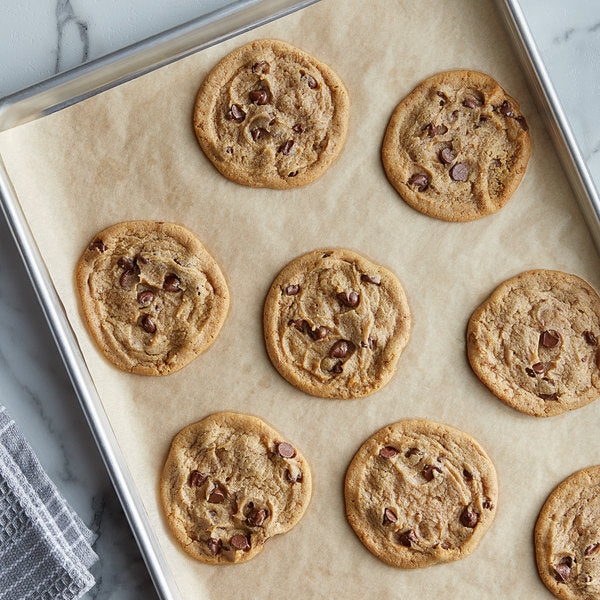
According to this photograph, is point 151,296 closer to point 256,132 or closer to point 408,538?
point 256,132

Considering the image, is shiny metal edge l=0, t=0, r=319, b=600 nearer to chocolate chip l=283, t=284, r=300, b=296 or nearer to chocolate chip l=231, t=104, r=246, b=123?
chocolate chip l=231, t=104, r=246, b=123

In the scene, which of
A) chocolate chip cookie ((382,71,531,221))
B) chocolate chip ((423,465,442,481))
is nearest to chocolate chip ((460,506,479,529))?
chocolate chip ((423,465,442,481))

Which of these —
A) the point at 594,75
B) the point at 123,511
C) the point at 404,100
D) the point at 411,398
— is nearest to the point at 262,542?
the point at 123,511

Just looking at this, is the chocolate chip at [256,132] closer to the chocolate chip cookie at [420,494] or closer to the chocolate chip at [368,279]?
the chocolate chip at [368,279]

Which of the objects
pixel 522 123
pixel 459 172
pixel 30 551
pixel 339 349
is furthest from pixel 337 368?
pixel 30 551

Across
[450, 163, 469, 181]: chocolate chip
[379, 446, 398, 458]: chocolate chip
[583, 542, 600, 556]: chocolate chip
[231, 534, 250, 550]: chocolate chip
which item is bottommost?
[583, 542, 600, 556]: chocolate chip

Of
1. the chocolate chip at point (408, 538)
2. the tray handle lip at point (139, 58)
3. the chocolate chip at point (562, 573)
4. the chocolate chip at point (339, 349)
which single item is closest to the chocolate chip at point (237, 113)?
the tray handle lip at point (139, 58)

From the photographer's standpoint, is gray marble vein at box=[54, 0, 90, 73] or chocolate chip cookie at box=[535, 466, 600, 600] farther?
gray marble vein at box=[54, 0, 90, 73]

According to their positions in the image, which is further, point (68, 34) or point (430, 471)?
point (68, 34)
